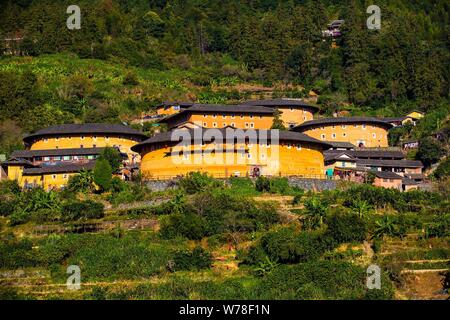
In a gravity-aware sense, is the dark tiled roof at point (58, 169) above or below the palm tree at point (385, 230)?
above

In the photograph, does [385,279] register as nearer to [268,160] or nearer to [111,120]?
[268,160]

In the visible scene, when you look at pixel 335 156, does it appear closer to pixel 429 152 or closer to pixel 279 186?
pixel 429 152

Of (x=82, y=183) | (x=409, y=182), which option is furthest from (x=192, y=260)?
(x=409, y=182)

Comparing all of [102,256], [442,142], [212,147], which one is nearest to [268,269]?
[102,256]

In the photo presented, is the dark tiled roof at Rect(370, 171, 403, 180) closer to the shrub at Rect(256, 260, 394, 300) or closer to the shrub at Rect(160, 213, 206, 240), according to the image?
the shrub at Rect(160, 213, 206, 240)

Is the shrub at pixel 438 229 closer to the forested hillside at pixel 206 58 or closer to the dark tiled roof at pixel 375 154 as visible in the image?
the dark tiled roof at pixel 375 154

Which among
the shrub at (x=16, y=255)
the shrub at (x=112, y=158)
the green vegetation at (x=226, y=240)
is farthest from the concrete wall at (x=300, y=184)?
the shrub at (x=16, y=255)
